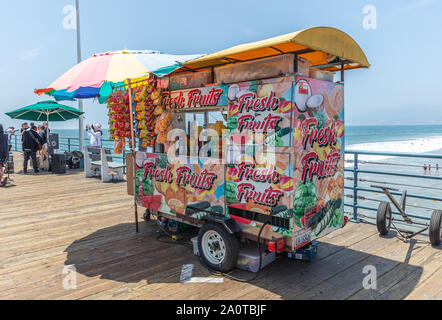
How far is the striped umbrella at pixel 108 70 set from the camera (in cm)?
492

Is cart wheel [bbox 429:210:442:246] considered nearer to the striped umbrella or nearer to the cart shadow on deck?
the cart shadow on deck

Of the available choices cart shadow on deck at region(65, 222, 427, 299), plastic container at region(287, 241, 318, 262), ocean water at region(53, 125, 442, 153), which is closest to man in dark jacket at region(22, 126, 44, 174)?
cart shadow on deck at region(65, 222, 427, 299)

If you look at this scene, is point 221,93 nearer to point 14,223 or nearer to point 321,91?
point 321,91

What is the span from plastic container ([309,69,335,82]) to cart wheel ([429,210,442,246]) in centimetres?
248

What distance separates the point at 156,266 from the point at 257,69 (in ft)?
9.41

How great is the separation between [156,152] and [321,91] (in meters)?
2.81

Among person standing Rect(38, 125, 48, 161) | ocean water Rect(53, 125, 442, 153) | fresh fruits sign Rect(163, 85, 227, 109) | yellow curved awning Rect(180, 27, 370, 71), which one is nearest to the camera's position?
yellow curved awning Rect(180, 27, 370, 71)

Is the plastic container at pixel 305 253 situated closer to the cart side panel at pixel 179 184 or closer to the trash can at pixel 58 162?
the cart side panel at pixel 179 184

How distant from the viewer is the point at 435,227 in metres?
4.82

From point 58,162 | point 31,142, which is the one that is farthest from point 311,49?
point 31,142

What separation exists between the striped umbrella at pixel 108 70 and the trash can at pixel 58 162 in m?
7.92

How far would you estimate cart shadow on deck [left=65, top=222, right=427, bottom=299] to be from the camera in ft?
12.1
